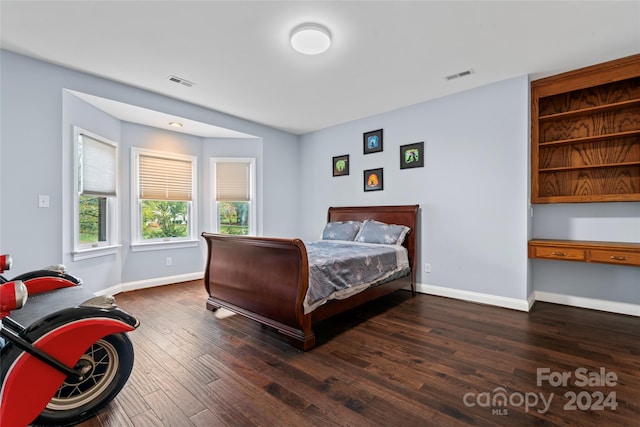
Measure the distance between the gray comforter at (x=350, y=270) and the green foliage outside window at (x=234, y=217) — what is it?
2.17 metres

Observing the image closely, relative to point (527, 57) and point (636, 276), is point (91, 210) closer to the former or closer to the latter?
point (527, 57)

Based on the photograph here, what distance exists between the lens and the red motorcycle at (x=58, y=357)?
1259mm

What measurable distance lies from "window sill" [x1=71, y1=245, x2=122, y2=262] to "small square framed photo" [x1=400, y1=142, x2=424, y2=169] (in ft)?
13.5

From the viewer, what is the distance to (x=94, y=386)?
1.60m

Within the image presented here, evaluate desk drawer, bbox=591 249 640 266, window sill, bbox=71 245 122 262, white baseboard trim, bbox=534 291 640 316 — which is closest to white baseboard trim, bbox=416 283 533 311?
white baseboard trim, bbox=534 291 640 316

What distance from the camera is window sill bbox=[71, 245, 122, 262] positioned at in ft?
11.0

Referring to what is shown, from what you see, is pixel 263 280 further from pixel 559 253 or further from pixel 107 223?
pixel 559 253

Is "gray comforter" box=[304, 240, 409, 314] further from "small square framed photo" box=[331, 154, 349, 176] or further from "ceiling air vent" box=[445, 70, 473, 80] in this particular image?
"ceiling air vent" box=[445, 70, 473, 80]

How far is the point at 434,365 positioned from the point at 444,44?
2674 mm

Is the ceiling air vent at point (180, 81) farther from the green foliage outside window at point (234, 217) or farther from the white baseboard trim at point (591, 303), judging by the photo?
the white baseboard trim at point (591, 303)

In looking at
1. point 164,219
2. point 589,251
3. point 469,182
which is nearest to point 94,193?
point 164,219

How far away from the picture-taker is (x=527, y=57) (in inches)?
113

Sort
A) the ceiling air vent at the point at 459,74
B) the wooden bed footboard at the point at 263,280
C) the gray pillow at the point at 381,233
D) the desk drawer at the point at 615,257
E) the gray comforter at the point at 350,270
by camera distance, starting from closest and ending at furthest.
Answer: the wooden bed footboard at the point at 263,280, the gray comforter at the point at 350,270, the desk drawer at the point at 615,257, the ceiling air vent at the point at 459,74, the gray pillow at the point at 381,233

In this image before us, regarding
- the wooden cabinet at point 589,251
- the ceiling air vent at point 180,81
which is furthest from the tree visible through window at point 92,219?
the wooden cabinet at point 589,251
